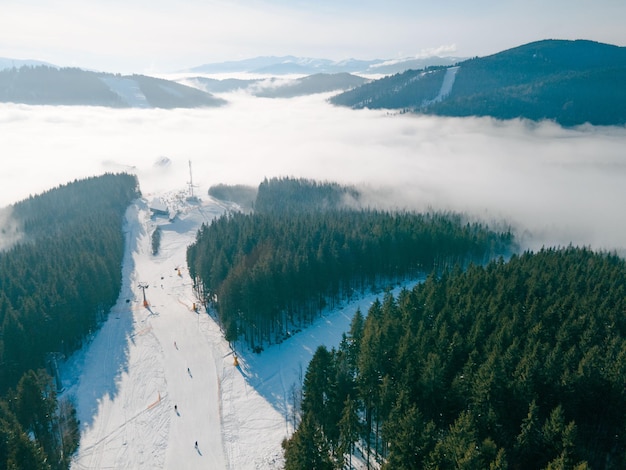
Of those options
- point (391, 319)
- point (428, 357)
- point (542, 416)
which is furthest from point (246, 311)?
point (542, 416)

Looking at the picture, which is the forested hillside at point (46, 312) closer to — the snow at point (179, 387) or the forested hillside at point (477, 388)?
the snow at point (179, 387)

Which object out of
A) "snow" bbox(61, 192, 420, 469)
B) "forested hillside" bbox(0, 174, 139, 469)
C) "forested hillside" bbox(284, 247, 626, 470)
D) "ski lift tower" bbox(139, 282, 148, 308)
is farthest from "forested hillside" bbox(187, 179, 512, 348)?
"forested hillside" bbox(284, 247, 626, 470)

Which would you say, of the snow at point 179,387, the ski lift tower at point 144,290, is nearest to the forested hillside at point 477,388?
the snow at point 179,387

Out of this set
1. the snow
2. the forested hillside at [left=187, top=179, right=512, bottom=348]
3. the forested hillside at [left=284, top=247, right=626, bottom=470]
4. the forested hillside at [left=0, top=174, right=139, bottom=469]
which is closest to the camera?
the forested hillside at [left=284, top=247, right=626, bottom=470]

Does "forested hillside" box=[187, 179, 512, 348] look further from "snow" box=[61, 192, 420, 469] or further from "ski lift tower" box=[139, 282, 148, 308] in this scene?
"ski lift tower" box=[139, 282, 148, 308]

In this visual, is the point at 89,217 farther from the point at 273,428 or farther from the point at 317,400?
the point at 317,400

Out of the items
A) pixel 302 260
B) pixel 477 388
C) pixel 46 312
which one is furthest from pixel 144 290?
pixel 477 388
